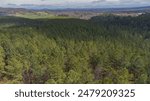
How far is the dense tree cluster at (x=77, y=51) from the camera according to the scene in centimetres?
3059

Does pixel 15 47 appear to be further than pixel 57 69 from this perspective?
A: Yes

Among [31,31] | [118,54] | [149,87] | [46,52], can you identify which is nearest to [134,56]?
[118,54]

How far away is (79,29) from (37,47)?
20.0 meters

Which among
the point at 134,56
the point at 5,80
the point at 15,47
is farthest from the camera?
the point at 15,47

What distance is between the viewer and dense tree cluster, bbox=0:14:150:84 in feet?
100

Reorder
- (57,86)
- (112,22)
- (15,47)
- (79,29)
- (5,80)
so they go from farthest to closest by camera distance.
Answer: (112,22) < (79,29) < (15,47) < (5,80) < (57,86)

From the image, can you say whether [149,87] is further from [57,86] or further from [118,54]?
[118,54]

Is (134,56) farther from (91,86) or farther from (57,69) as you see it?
(91,86)

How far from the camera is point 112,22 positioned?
69.4 m

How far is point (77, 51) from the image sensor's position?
44812 millimetres

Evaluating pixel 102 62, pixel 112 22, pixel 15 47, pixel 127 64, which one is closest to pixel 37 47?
pixel 15 47

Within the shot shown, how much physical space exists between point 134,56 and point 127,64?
12.5ft

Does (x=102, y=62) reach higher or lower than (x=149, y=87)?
lower

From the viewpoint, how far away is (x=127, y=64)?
36.7m
